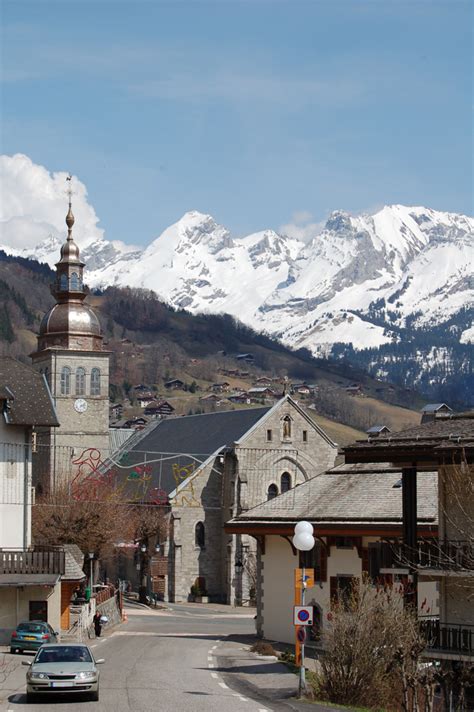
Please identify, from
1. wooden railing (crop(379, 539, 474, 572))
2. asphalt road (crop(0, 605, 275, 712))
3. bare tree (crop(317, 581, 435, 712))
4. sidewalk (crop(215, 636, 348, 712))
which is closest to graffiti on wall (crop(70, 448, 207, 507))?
asphalt road (crop(0, 605, 275, 712))

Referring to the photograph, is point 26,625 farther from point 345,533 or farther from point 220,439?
point 220,439

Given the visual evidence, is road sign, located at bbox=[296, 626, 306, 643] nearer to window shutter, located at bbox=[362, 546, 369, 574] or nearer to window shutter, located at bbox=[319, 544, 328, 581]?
window shutter, located at bbox=[362, 546, 369, 574]

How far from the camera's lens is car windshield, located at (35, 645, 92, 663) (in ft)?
97.8

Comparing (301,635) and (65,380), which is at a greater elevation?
(65,380)

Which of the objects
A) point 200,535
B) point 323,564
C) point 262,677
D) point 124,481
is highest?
point 124,481

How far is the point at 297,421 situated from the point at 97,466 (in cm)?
1697

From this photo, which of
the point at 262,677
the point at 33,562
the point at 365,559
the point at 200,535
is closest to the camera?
the point at 262,677

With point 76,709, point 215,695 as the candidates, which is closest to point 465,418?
point 215,695

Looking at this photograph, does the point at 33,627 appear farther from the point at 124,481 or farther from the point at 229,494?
the point at 124,481

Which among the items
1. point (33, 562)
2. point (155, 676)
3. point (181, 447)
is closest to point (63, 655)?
point (155, 676)

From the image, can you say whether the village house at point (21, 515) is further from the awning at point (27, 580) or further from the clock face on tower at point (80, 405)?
the clock face on tower at point (80, 405)

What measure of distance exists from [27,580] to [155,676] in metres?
14.3

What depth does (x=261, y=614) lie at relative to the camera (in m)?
49.9

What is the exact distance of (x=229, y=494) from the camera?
9056cm
